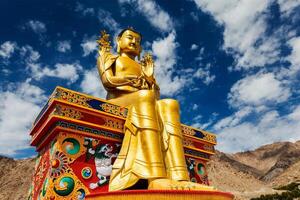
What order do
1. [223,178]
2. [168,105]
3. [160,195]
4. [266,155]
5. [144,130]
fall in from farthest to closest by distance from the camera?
[266,155] → [223,178] → [168,105] → [144,130] → [160,195]

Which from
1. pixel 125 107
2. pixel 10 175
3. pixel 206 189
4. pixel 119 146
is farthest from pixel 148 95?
pixel 10 175

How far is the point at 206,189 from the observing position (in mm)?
5020

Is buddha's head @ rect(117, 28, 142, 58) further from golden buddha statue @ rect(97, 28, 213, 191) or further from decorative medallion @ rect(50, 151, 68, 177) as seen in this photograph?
decorative medallion @ rect(50, 151, 68, 177)

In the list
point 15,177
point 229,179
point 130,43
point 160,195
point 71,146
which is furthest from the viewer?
point 229,179

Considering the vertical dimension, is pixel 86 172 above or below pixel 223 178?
below

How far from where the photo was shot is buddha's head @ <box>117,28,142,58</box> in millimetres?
7761

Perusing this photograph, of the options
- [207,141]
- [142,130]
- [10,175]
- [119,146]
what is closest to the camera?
[142,130]

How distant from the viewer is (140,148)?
5715mm

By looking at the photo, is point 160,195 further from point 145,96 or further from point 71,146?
point 145,96

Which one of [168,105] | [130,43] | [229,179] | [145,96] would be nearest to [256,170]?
[229,179]

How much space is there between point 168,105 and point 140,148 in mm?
1124

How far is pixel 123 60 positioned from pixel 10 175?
3470 cm

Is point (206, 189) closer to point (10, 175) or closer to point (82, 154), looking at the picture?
point (82, 154)

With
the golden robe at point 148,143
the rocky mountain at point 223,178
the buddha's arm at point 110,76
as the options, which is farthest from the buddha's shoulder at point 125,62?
the rocky mountain at point 223,178
